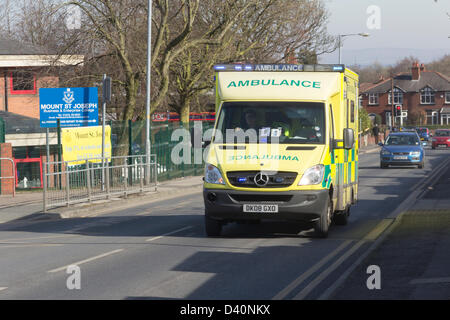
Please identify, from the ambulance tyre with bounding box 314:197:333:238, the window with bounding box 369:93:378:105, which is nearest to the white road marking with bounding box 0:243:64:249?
the ambulance tyre with bounding box 314:197:333:238

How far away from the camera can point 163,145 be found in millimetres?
30969

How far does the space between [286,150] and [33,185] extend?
17.8m

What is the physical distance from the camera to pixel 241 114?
1326cm

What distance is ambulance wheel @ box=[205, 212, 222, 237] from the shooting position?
1306cm

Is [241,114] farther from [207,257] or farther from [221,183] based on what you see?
[207,257]

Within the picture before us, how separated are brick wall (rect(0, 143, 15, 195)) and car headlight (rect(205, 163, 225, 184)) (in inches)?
520

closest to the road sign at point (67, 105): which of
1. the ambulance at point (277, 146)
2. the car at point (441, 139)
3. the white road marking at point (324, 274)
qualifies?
the ambulance at point (277, 146)

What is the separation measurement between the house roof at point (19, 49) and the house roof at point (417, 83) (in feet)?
292

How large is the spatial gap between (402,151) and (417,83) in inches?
3357

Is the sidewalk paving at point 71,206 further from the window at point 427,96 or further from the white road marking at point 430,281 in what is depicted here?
the window at point 427,96

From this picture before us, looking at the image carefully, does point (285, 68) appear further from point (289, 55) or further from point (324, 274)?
point (289, 55)

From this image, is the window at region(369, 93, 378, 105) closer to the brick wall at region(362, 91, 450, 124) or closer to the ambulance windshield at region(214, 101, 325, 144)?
the brick wall at region(362, 91, 450, 124)

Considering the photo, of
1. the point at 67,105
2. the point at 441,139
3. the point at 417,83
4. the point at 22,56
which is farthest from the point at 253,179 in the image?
the point at 417,83
